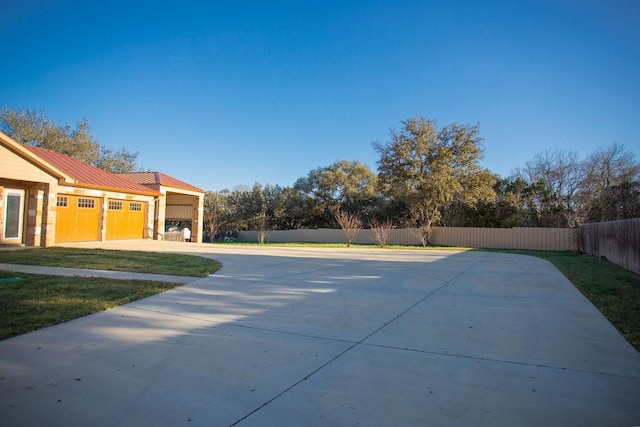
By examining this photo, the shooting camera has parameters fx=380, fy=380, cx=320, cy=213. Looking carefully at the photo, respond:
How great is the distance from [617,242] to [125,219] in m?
23.5

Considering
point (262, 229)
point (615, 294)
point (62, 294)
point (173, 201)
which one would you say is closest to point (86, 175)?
point (173, 201)

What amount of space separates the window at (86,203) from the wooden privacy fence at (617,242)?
912 inches

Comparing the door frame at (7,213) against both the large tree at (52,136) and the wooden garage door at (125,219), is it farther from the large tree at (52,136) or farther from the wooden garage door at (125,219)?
the large tree at (52,136)

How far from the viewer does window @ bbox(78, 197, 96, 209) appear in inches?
776

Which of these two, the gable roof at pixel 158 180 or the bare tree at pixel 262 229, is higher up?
the gable roof at pixel 158 180

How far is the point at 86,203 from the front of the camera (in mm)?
20016

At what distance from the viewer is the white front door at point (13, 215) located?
1595cm

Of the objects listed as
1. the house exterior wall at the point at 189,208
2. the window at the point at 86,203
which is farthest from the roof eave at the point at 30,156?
the house exterior wall at the point at 189,208

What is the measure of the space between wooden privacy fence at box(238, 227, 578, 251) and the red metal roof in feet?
49.0

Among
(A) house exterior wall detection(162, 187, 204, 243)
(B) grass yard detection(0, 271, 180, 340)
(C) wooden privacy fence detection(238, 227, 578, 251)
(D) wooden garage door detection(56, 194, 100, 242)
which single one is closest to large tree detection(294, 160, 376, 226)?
(C) wooden privacy fence detection(238, 227, 578, 251)

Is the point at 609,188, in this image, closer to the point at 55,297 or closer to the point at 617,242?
the point at 617,242

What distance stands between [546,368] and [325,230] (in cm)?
2972

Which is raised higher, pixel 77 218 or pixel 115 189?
pixel 115 189

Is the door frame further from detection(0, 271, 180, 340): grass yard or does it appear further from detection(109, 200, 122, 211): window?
detection(0, 271, 180, 340): grass yard
